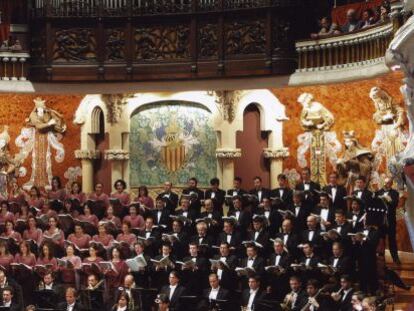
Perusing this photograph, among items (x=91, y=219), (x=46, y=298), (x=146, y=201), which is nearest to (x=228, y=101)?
(x=146, y=201)

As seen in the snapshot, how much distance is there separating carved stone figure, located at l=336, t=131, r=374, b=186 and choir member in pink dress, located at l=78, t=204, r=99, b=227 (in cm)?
339

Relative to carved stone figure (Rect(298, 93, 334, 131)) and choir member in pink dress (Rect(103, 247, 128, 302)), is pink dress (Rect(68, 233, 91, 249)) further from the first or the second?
carved stone figure (Rect(298, 93, 334, 131))

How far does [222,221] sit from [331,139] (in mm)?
2722

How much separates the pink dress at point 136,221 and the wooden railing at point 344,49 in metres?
3.50

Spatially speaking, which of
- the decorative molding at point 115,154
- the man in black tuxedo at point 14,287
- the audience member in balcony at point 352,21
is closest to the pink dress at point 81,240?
the man in black tuxedo at point 14,287

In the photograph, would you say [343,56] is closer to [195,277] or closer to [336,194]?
[336,194]

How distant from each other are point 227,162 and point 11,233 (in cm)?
392

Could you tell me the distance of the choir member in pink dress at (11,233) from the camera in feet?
35.8

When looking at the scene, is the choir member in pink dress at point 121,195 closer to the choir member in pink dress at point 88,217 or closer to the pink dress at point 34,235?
the choir member in pink dress at point 88,217

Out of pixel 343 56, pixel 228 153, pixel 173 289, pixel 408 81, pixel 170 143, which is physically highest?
pixel 343 56

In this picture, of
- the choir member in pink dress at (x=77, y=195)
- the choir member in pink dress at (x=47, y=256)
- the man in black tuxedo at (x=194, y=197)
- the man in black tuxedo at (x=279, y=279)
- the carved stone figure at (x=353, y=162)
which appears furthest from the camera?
the choir member in pink dress at (x=77, y=195)

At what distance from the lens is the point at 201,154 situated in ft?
46.2

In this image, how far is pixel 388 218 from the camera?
10242 mm

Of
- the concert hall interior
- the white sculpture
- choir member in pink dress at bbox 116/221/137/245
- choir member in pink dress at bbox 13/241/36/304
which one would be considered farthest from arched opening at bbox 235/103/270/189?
the white sculpture
